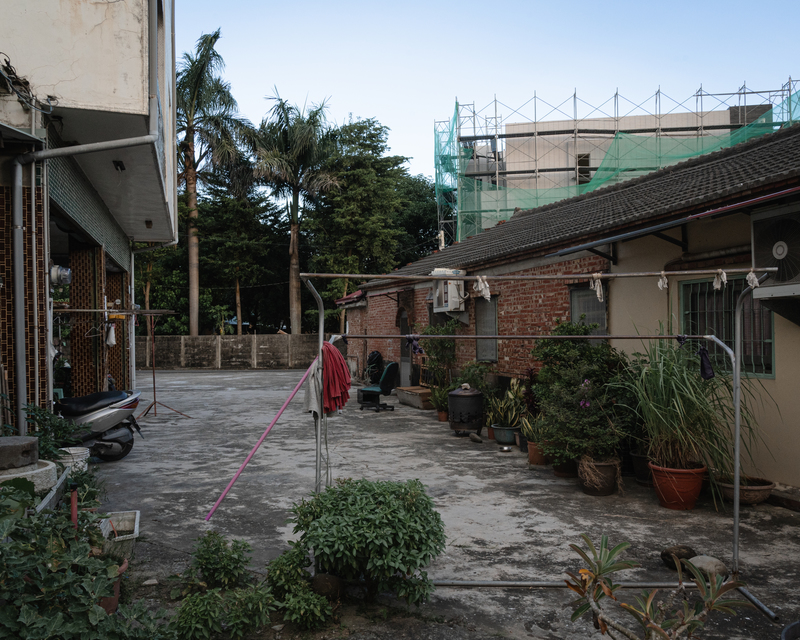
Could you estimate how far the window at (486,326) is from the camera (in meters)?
11.6

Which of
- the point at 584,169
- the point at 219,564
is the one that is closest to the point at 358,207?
the point at 584,169

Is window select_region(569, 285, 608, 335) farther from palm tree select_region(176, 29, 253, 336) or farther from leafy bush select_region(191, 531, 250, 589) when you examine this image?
palm tree select_region(176, 29, 253, 336)

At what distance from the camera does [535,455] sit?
750cm

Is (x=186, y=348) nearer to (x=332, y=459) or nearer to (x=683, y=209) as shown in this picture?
(x=332, y=459)

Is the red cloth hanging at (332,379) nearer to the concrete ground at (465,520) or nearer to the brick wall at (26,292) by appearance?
the concrete ground at (465,520)

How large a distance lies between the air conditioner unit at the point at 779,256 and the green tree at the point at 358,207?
21382 mm

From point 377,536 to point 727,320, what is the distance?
4.89m

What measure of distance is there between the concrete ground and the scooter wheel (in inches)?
6.7

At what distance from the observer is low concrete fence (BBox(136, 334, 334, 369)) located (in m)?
25.5

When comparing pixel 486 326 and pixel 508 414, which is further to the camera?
pixel 486 326

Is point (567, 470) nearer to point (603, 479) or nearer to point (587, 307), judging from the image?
point (603, 479)

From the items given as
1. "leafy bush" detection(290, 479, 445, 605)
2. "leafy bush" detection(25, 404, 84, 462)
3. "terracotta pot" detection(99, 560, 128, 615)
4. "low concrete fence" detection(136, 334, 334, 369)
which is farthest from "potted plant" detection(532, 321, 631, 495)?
"low concrete fence" detection(136, 334, 334, 369)

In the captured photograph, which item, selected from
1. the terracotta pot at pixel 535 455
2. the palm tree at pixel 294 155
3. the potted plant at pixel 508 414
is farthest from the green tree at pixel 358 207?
the terracotta pot at pixel 535 455

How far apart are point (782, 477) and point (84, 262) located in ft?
34.0
